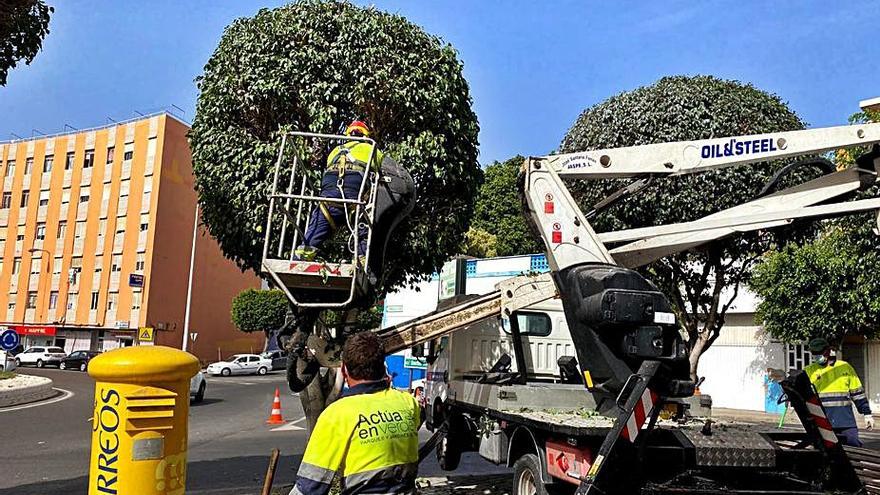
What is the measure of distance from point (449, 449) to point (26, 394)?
18.1 meters

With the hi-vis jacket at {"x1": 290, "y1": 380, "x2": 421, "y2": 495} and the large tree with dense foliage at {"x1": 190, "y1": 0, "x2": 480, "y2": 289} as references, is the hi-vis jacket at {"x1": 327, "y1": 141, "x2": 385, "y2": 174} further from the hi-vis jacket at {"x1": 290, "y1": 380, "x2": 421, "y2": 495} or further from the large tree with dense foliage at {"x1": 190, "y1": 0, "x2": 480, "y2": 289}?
the hi-vis jacket at {"x1": 290, "y1": 380, "x2": 421, "y2": 495}

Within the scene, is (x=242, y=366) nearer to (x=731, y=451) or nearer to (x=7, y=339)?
(x=7, y=339)

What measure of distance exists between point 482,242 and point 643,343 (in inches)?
1227

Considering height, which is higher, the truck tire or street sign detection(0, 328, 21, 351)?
street sign detection(0, 328, 21, 351)

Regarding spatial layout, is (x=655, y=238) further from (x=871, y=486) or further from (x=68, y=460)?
(x=68, y=460)

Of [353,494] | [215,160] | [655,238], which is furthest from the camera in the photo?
[215,160]

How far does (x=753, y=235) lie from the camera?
1156 cm

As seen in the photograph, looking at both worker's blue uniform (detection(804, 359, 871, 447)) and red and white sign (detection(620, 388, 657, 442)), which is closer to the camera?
red and white sign (detection(620, 388, 657, 442))

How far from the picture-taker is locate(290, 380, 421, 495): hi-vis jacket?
3178mm

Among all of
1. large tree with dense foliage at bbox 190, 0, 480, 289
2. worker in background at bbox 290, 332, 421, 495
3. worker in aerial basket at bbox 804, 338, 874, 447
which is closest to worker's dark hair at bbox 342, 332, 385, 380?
worker in background at bbox 290, 332, 421, 495

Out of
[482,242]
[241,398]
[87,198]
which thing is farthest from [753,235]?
A: [87,198]

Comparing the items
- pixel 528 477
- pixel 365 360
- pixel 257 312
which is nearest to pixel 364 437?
pixel 365 360

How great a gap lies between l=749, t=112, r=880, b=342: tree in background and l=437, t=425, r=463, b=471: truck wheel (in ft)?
45.5

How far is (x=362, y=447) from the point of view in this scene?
3.24 metres
